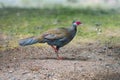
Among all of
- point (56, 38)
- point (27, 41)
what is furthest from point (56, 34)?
point (27, 41)

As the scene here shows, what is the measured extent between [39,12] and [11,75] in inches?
344

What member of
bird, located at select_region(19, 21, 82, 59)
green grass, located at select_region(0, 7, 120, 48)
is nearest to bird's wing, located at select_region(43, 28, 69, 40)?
bird, located at select_region(19, 21, 82, 59)

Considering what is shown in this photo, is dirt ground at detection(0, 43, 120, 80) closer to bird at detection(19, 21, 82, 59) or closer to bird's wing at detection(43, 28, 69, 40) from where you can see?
bird at detection(19, 21, 82, 59)

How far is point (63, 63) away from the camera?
10.4 meters

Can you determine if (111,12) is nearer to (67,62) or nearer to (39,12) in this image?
(39,12)

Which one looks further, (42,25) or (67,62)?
(42,25)

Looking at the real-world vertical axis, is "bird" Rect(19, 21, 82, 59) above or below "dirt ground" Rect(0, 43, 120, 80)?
above

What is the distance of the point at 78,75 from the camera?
9.62 meters

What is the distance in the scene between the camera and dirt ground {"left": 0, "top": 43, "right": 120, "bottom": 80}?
959 cm

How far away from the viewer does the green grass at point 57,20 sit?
14.2 meters

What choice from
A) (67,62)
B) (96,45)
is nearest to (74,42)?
(96,45)

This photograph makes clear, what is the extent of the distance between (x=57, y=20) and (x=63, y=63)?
6.00 metres

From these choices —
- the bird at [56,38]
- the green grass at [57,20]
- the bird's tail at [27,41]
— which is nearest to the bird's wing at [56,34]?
the bird at [56,38]

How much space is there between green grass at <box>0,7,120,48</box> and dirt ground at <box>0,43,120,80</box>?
64.8 inches
